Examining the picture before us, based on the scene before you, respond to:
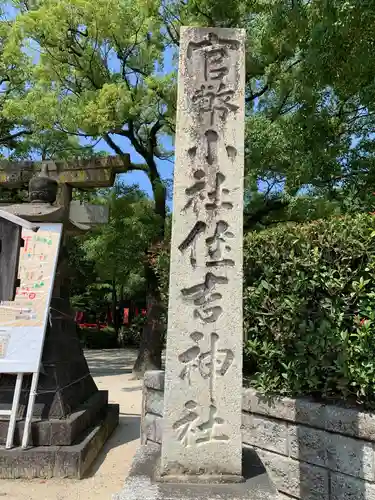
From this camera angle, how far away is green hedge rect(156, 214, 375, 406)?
11.0 ft

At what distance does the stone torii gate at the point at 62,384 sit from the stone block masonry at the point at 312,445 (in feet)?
6.59

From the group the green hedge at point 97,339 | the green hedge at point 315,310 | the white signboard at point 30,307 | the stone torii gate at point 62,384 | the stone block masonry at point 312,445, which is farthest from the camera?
the green hedge at point 97,339

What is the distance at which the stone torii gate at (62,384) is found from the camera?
4.46 m

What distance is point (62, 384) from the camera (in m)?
5.14

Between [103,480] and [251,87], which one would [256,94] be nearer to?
[251,87]

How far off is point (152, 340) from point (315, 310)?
7498mm

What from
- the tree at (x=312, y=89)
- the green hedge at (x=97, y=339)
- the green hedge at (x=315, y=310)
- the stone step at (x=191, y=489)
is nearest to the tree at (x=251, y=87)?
the tree at (x=312, y=89)

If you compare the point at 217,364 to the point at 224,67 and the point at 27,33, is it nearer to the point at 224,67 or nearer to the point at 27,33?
the point at 224,67

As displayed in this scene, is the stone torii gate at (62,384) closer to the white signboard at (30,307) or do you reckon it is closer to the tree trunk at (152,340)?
the white signboard at (30,307)

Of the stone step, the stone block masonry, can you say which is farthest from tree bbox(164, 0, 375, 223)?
the stone step

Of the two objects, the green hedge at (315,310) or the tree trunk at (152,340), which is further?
the tree trunk at (152,340)

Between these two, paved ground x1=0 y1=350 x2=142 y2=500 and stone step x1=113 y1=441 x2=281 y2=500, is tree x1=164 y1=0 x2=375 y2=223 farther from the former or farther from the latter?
paved ground x1=0 y1=350 x2=142 y2=500

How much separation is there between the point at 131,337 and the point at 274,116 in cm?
1607

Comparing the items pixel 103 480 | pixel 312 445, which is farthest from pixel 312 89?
pixel 103 480
